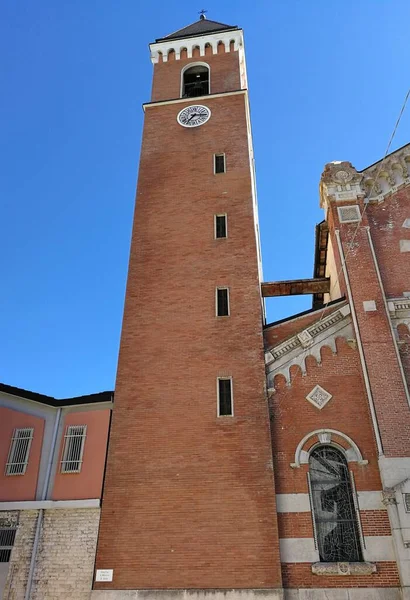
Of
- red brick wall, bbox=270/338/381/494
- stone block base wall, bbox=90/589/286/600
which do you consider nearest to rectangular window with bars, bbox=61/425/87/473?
stone block base wall, bbox=90/589/286/600

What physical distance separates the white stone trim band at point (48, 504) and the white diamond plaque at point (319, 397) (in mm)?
6699

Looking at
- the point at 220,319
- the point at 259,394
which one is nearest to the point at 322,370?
the point at 259,394

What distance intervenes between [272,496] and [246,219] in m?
9.84

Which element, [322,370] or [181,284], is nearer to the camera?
[322,370]

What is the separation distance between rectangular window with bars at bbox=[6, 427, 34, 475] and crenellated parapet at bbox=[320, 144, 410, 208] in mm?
12958

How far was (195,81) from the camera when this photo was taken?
25750 millimetres

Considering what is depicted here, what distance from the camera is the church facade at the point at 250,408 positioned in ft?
42.2

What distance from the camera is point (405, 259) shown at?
17016 millimetres

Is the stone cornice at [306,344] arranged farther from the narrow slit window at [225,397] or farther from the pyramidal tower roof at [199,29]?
the pyramidal tower roof at [199,29]

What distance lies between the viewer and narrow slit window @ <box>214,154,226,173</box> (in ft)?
68.0

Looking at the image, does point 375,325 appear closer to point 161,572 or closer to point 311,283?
point 311,283

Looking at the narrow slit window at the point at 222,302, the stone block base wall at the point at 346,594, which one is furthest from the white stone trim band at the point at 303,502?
the narrow slit window at the point at 222,302

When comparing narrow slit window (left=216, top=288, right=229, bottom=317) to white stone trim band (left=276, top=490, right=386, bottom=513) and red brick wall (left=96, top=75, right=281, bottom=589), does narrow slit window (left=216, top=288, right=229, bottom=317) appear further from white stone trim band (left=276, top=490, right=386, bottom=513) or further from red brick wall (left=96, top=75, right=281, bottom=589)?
white stone trim band (left=276, top=490, right=386, bottom=513)

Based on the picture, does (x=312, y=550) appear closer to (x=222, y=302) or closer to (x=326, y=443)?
(x=326, y=443)
